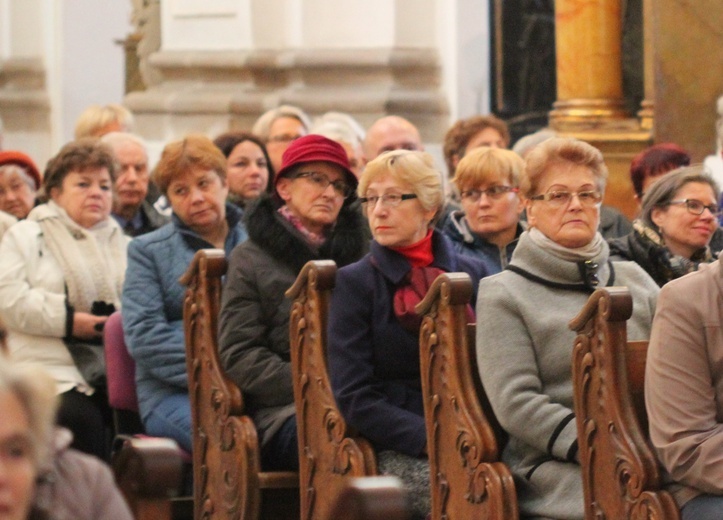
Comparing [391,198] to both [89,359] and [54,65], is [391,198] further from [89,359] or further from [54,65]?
[54,65]

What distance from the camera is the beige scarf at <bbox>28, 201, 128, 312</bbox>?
6.10m

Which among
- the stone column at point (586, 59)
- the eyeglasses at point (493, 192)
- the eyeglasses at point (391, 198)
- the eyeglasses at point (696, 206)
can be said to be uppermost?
the stone column at point (586, 59)

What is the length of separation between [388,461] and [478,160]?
1302 mm

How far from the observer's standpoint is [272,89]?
33.6 feet

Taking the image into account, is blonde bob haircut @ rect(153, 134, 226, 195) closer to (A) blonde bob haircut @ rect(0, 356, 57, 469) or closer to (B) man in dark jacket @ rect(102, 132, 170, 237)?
(B) man in dark jacket @ rect(102, 132, 170, 237)

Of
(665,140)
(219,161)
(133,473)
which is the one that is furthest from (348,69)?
(133,473)

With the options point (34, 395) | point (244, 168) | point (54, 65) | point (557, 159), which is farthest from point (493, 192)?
point (54, 65)

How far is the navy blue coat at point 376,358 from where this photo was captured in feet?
14.9

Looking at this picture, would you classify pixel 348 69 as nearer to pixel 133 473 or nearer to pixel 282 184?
pixel 282 184

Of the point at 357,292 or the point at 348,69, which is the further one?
the point at 348,69

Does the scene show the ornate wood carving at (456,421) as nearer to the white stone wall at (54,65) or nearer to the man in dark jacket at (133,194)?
the man in dark jacket at (133,194)

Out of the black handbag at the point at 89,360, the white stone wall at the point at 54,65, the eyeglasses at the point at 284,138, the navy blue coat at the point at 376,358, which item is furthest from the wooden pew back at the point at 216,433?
the white stone wall at the point at 54,65

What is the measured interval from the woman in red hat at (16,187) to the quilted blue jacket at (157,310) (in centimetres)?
160

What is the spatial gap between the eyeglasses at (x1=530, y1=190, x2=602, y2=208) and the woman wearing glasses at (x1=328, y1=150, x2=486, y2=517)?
439 millimetres
